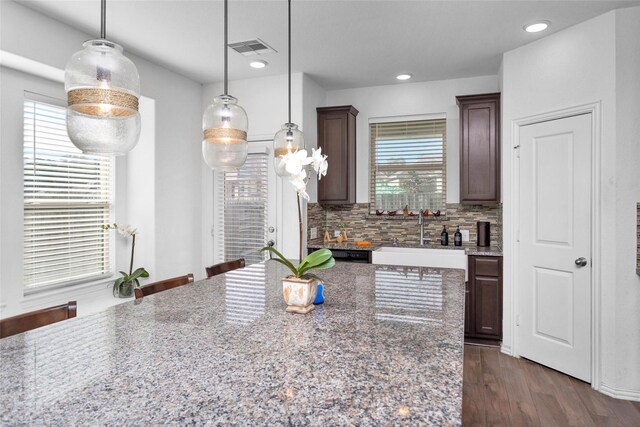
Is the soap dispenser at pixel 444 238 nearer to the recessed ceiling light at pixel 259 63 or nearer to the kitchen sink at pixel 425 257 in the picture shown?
the kitchen sink at pixel 425 257

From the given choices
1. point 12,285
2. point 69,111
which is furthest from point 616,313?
point 12,285

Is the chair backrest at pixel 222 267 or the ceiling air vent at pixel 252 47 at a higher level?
the ceiling air vent at pixel 252 47

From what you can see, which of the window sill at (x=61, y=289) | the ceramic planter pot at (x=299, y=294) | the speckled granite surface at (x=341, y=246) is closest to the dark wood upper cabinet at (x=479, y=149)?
the speckled granite surface at (x=341, y=246)

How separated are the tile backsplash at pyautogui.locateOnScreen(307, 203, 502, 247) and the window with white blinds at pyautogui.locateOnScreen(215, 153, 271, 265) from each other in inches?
21.6

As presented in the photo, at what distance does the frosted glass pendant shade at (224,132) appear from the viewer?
193cm

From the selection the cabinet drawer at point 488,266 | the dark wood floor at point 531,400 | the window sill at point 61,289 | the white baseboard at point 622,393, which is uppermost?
the cabinet drawer at point 488,266

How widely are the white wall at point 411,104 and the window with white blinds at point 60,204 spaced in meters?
2.76

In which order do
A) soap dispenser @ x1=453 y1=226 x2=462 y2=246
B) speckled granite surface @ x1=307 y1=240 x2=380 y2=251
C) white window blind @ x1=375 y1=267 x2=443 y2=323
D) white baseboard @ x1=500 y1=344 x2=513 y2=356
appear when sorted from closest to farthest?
white window blind @ x1=375 y1=267 x2=443 y2=323
white baseboard @ x1=500 y1=344 x2=513 y2=356
speckled granite surface @ x1=307 y1=240 x2=380 y2=251
soap dispenser @ x1=453 y1=226 x2=462 y2=246

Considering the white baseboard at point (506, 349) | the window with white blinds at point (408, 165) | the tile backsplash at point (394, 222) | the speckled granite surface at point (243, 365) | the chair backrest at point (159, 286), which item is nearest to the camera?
the speckled granite surface at point (243, 365)

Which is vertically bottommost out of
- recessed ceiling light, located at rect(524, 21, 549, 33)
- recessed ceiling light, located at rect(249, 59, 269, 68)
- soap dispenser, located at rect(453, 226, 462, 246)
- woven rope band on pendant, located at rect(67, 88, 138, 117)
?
soap dispenser, located at rect(453, 226, 462, 246)

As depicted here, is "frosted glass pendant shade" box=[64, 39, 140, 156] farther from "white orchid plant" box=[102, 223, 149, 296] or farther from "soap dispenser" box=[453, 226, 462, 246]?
"soap dispenser" box=[453, 226, 462, 246]

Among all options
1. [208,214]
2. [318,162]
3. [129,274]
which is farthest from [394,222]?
[318,162]

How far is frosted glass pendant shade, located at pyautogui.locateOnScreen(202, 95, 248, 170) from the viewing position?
75.8 inches

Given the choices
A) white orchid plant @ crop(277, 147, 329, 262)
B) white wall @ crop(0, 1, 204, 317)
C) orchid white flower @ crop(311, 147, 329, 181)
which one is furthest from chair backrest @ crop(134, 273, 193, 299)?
white wall @ crop(0, 1, 204, 317)
